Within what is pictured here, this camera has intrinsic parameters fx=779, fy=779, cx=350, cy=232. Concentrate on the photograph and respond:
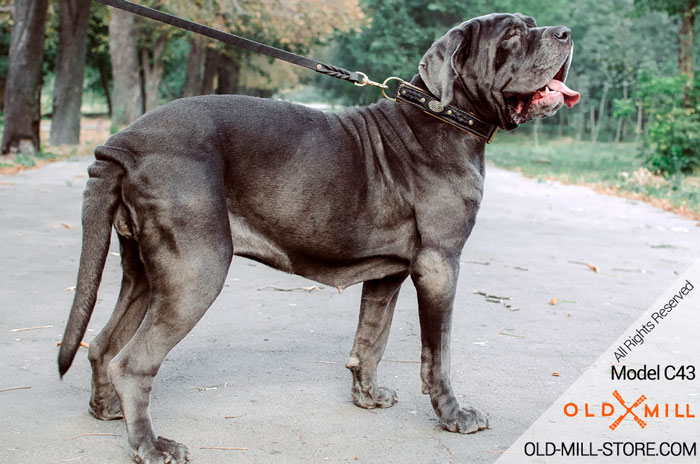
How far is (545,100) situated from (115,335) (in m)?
2.32

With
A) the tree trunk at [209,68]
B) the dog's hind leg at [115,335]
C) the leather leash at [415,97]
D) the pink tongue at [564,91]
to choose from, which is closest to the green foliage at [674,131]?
the pink tongue at [564,91]

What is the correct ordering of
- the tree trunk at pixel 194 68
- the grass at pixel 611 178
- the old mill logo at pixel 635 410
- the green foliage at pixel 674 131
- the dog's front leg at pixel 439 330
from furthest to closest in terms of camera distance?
1. the tree trunk at pixel 194 68
2. the green foliage at pixel 674 131
3. the grass at pixel 611 178
4. the old mill logo at pixel 635 410
5. the dog's front leg at pixel 439 330

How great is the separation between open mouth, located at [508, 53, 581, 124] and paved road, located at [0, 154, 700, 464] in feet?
4.93

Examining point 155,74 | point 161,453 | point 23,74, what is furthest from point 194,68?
point 161,453

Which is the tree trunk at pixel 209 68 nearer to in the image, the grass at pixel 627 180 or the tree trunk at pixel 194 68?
the tree trunk at pixel 194 68

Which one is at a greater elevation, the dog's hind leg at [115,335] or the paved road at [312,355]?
the dog's hind leg at [115,335]

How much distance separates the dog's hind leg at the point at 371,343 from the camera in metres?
4.01

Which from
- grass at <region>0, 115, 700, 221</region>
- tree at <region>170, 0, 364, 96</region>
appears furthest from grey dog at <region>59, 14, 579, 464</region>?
tree at <region>170, 0, 364, 96</region>

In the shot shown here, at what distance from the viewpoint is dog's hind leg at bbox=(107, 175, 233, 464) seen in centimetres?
321

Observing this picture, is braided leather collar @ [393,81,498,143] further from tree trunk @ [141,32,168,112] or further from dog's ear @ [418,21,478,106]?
tree trunk @ [141,32,168,112]

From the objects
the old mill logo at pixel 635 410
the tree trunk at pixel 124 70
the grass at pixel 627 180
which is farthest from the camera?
the tree trunk at pixel 124 70

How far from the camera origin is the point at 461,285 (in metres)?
7.02

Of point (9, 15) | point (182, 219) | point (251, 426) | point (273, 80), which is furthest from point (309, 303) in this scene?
point (273, 80)

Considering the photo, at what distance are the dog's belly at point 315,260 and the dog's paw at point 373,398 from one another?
0.63 m
